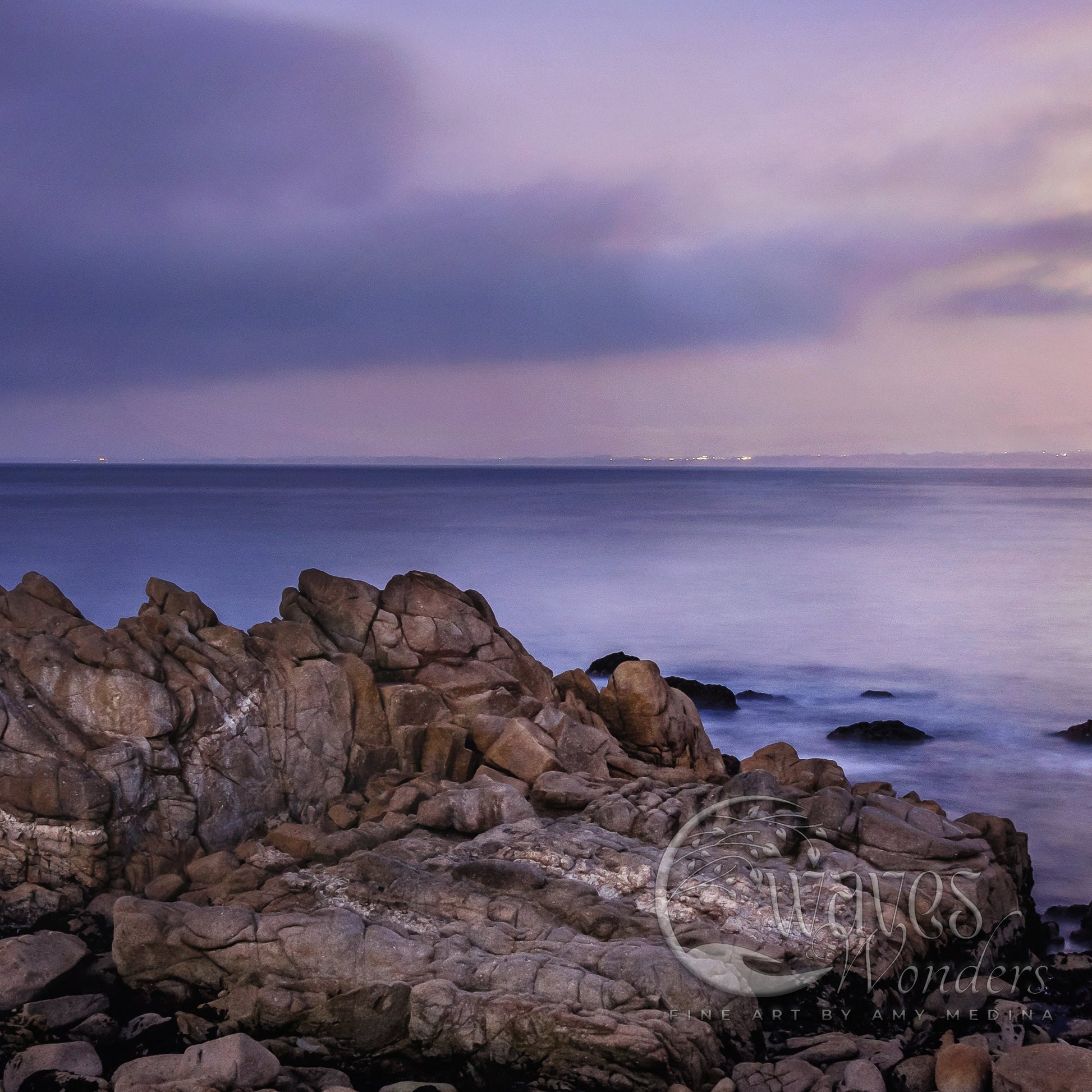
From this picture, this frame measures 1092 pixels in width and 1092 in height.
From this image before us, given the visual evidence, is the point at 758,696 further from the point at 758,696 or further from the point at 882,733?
the point at 882,733

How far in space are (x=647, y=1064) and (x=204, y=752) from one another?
708 centimetres

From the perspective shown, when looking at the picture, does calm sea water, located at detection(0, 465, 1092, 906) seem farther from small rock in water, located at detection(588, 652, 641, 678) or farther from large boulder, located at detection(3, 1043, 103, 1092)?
large boulder, located at detection(3, 1043, 103, 1092)

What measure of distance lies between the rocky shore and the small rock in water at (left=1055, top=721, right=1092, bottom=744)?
834 cm

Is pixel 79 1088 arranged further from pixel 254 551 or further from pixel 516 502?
pixel 516 502

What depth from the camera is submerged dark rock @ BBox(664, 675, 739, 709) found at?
958 inches

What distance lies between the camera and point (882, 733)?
2205cm

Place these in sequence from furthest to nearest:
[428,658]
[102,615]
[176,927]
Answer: [102,615] → [428,658] → [176,927]

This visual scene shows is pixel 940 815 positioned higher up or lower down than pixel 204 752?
lower down

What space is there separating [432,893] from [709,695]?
1436 cm

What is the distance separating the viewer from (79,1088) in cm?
876

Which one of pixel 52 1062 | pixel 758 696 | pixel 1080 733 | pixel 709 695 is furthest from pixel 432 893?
pixel 1080 733

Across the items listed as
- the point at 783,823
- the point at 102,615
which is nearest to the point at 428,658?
the point at 783,823

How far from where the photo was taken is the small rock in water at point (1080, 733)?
21.9 m

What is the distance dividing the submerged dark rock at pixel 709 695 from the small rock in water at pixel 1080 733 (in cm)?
711
